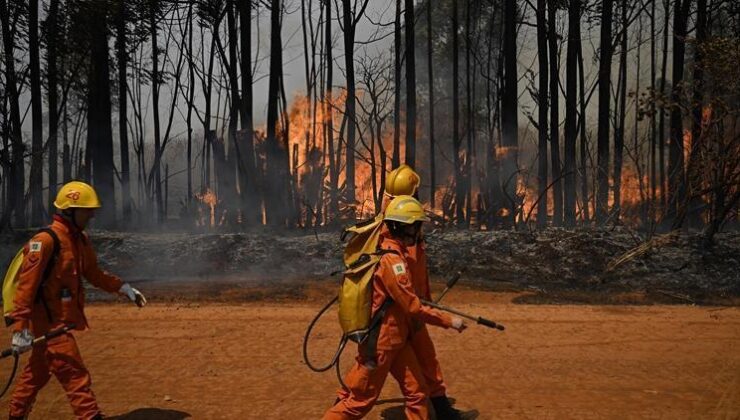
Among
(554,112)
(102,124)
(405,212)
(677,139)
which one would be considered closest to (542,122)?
(554,112)

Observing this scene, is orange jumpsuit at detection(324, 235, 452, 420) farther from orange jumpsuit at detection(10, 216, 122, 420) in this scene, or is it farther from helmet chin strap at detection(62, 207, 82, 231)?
helmet chin strap at detection(62, 207, 82, 231)

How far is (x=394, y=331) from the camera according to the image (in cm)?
442

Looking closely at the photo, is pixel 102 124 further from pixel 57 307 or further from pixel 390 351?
pixel 390 351

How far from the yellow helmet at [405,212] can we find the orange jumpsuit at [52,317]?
2.45 metres

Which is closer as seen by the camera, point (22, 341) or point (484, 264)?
point (22, 341)

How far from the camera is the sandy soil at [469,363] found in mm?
5906

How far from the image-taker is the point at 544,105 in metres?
20.6

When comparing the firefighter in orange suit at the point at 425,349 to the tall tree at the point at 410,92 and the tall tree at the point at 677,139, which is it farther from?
the tall tree at the point at 410,92

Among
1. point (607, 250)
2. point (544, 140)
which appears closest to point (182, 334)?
point (607, 250)

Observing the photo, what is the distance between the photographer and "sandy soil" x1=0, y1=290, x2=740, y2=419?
5.91 metres

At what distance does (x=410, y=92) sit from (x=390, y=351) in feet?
54.5

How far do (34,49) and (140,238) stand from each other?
952 cm

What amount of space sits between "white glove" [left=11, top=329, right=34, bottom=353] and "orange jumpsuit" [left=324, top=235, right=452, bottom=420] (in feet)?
7.11

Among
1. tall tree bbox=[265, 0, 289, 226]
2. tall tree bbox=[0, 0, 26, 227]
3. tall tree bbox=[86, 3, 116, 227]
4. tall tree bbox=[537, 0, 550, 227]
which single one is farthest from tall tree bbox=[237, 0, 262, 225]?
tall tree bbox=[537, 0, 550, 227]
